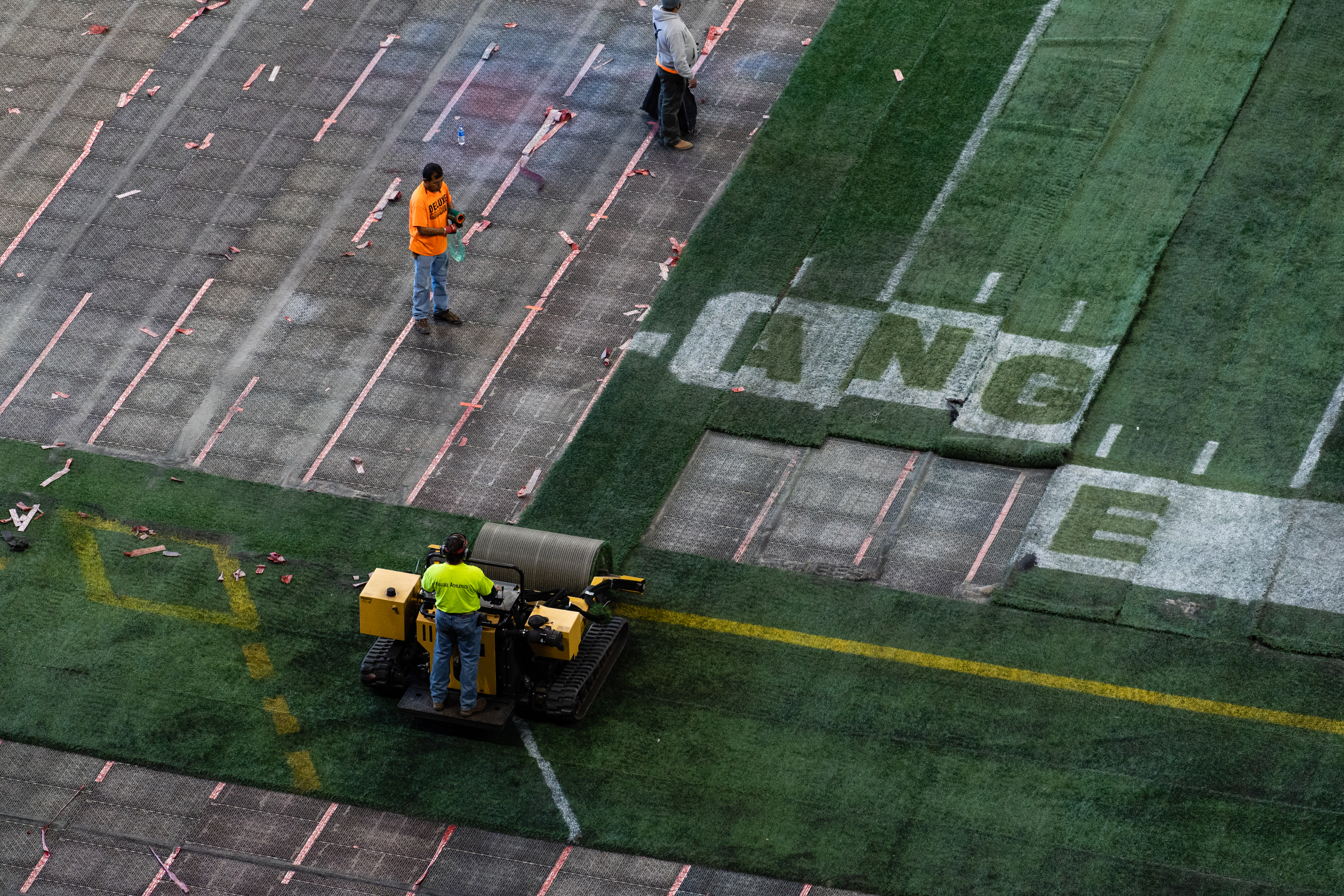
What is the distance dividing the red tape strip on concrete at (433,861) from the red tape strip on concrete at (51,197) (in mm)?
12574

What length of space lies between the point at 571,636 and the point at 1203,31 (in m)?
15.1

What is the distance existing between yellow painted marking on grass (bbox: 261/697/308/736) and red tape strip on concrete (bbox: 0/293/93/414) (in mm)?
6819

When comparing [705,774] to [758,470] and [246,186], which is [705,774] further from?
[246,186]

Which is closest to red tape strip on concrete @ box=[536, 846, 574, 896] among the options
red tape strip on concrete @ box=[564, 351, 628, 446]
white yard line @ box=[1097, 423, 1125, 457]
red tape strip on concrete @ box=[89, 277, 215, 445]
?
red tape strip on concrete @ box=[564, 351, 628, 446]

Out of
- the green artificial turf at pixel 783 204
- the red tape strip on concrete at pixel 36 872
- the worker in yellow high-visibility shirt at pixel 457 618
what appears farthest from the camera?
the green artificial turf at pixel 783 204

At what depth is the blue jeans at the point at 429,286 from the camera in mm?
23969

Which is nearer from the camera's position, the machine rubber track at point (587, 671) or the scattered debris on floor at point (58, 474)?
the machine rubber track at point (587, 671)

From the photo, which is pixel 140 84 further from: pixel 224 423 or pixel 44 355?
pixel 224 423

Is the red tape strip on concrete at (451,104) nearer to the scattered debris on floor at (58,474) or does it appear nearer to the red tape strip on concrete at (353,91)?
the red tape strip on concrete at (353,91)

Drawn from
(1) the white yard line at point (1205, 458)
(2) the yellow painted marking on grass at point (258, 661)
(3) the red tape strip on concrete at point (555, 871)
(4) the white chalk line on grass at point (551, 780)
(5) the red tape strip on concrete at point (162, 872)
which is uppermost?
A: (2) the yellow painted marking on grass at point (258, 661)

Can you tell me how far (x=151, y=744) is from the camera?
762 inches

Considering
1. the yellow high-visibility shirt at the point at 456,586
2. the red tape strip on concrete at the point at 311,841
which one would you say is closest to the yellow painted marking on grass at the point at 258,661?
the red tape strip on concrete at the point at 311,841

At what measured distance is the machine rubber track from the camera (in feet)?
62.1

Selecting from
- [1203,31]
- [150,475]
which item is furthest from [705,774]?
[1203,31]
